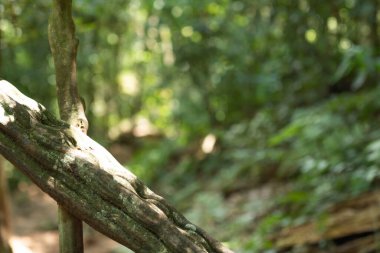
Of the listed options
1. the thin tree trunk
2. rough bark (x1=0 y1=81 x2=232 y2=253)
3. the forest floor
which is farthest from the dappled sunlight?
rough bark (x1=0 y1=81 x2=232 y2=253)

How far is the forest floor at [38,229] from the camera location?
7062 millimetres

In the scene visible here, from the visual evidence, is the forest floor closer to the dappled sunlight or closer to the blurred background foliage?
the blurred background foliage

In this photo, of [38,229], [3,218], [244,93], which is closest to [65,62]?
[3,218]

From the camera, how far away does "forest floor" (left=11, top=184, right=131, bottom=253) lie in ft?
23.2

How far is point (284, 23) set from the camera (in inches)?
236

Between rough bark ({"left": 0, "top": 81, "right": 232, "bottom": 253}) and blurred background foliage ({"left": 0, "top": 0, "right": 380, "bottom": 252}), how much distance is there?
1351 mm

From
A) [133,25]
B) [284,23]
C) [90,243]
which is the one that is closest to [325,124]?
[284,23]

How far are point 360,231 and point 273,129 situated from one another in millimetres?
2782

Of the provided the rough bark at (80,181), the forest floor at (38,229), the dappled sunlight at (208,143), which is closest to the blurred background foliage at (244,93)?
the dappled sunlight at (208,143)

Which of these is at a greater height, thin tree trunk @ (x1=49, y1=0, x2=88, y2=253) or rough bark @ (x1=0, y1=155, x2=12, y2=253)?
rough bark @ (x1=0, y1=155, x2=12, y2=253)

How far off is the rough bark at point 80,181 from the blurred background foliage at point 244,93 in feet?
4.43

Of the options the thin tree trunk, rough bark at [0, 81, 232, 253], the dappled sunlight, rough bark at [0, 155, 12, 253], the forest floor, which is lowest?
rough bark at [0, 81, 232, 253]

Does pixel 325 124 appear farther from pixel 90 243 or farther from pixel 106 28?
pixel 106 28

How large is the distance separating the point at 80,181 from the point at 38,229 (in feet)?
20.7
